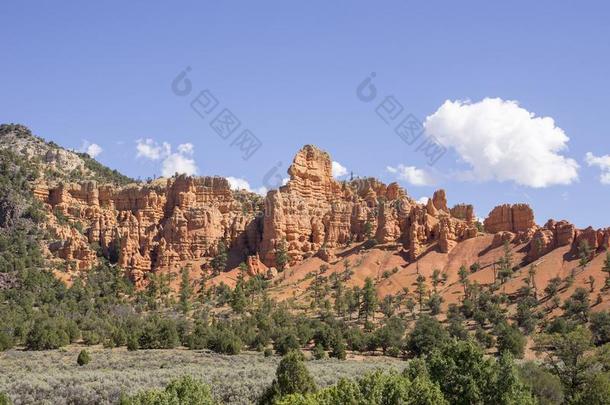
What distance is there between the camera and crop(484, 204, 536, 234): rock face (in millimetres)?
100750

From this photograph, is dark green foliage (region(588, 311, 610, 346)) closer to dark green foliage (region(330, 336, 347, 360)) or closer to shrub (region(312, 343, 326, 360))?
dark green foliage (region(330, 336, 347, 360))

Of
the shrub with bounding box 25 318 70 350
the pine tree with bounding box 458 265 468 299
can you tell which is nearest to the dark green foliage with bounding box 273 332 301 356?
the shrub with bounding box 25 318 70 350

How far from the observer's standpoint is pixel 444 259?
325ft

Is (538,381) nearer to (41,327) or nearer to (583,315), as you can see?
(583,315)

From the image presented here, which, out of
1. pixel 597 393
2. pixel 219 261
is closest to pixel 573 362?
pixel 597 393

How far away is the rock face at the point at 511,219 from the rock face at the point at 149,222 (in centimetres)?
3474

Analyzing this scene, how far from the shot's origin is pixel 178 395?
3062cm

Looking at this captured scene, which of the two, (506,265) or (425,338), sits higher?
(506,265)

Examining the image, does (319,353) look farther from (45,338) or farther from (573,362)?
(573,362)

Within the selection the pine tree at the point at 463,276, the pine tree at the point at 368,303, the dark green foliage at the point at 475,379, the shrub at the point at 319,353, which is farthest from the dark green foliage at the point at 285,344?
the dark green foliage at the point at 475,379

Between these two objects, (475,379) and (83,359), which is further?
(83,359)

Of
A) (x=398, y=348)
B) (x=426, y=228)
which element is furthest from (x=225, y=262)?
(x=398, y=348)

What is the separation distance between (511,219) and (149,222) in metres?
56.2

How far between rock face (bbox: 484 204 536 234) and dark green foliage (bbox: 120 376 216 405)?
75.6 meters
